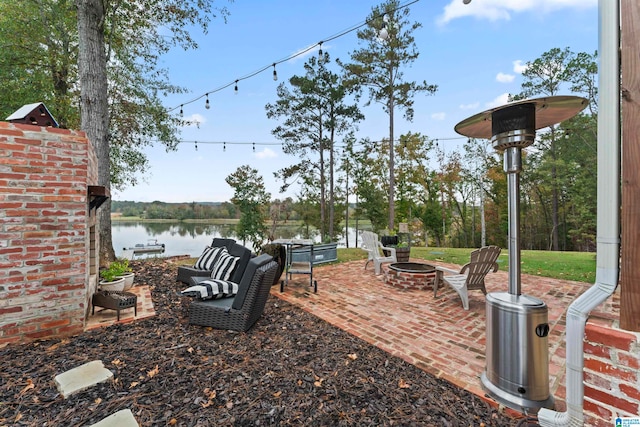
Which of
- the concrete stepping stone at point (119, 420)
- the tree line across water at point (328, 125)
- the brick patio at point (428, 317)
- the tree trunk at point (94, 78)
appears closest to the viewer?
the concrete stepping stone at point (119, 420)

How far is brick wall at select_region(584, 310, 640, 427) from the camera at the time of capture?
42.6 inches

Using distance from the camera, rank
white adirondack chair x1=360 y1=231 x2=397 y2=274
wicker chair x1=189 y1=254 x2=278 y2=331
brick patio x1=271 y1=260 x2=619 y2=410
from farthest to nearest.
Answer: white adirondack chair x1=360 y1=231 x2=397 y2=274 < wicker chair x1=189 y1=254 x2=278 y2=331 < brick patio x1=271 y1=260 x2=619 y2=410

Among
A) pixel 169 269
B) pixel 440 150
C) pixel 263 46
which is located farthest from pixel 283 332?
pixel 440 150

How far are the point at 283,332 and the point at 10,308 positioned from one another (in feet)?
8.60

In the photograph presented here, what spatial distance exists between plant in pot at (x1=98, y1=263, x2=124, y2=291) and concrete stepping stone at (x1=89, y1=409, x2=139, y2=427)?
8.95 feet

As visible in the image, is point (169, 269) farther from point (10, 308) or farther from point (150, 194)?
point (150, 194)

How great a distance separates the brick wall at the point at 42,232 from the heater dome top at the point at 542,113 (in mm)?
3905

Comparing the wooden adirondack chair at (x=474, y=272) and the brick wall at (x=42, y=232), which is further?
the wooden adirondack chair at (x=474, y=272)

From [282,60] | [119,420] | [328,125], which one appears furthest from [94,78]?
[328,125]

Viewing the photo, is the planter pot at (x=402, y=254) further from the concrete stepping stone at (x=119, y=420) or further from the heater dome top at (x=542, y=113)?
the concrete stepping stone at (x=119, y=420)

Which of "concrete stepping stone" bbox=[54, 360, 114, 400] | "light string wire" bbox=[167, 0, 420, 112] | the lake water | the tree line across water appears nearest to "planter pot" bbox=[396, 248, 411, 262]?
the tree line across water

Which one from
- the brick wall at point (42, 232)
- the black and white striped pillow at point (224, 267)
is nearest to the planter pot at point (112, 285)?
the brick wall at point (42, 232)

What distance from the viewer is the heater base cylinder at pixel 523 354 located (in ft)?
5.92

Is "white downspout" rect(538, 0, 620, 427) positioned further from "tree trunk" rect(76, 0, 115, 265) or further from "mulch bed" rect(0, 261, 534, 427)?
"tree trunk" rect(76, 0, 115, 265)
